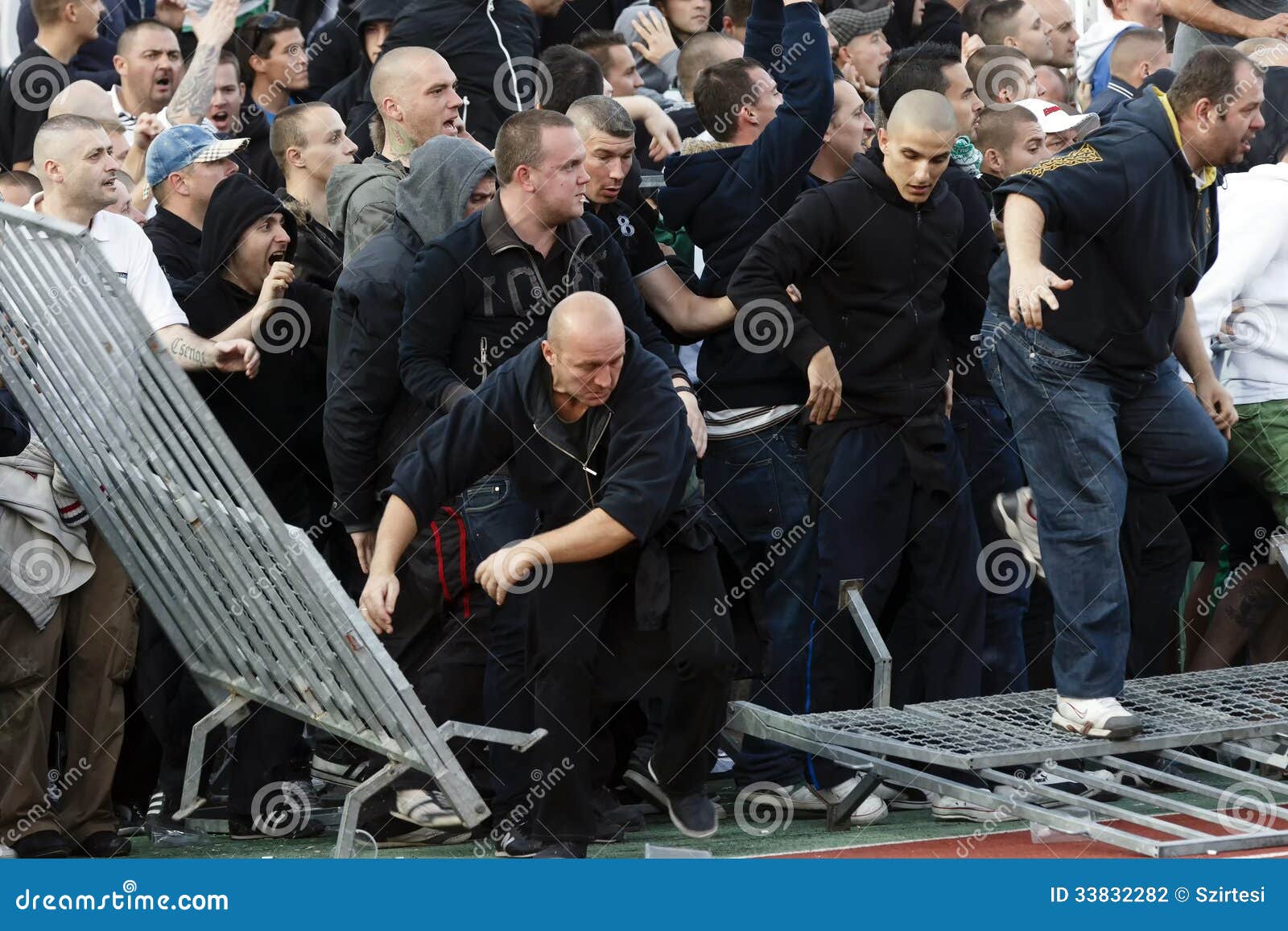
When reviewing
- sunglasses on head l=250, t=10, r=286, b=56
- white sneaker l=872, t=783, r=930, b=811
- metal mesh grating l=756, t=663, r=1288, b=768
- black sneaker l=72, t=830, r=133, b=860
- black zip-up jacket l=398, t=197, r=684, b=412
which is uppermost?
sunglasses on head l=250, t=10, r=286, b=56

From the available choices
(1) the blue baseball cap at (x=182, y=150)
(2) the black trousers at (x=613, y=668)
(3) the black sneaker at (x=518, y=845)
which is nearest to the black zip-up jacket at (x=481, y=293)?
(2) the black trousers at (x=613, y=668)

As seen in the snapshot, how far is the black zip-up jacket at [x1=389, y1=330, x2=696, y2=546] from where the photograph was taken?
5.75 m

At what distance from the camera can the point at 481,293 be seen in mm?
6238

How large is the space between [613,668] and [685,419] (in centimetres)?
78

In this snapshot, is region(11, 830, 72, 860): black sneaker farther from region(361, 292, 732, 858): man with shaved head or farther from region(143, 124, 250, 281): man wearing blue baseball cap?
region(143, 124, 250, 281): man wearing blue baseball cap

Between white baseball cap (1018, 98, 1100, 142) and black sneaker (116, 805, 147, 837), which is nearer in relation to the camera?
black sneaker (116, 805, 147, 837)

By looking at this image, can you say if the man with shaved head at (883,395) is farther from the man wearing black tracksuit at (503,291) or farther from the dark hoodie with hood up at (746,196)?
the man wearing black tracksuit at (503,291)

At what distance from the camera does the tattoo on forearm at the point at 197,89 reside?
8.18m

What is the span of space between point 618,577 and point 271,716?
1.28 metres

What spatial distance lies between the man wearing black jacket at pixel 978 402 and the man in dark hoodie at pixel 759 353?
1.82 feet

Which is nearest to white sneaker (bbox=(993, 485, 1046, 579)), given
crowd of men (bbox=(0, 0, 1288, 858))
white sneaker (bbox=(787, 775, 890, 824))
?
crowd of men (bbox=(0, 0, 1288, 858))

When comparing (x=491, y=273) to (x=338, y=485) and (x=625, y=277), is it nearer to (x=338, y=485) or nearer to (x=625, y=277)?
(x=625, y=277)

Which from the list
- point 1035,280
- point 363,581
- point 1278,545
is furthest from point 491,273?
point 1278,545

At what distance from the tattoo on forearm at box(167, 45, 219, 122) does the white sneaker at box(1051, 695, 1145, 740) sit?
436 cm
